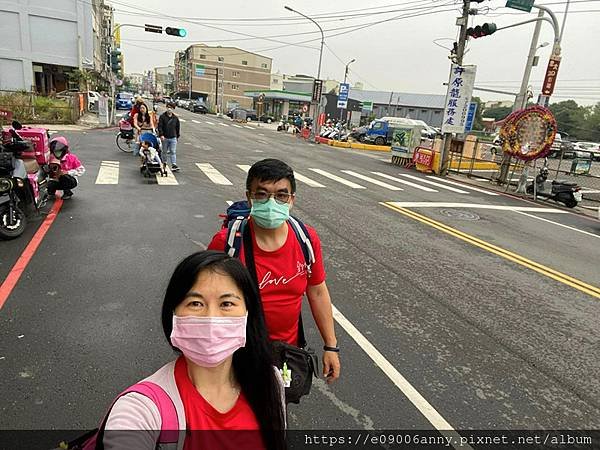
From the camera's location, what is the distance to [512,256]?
7027 mm

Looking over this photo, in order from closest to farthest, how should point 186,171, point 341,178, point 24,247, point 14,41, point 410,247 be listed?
point 24,247, point 410,247, point 186,171, point 341,178, point 14,41

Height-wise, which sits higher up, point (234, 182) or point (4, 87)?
point (4, 87)

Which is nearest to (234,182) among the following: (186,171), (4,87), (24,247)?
(186,171)

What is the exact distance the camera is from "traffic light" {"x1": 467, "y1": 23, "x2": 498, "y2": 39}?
14.5 meters

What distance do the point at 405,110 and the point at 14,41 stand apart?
209ft

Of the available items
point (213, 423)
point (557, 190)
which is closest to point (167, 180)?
point (213, 423)

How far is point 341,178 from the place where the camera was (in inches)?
551

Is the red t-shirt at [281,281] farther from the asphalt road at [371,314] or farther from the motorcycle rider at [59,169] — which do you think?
the motorcycle rider at [59,169]

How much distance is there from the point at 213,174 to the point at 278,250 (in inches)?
409

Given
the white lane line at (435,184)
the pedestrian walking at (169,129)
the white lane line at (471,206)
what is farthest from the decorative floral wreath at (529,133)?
the pedestrian walking at (169,129)

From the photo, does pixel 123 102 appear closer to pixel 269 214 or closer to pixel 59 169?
→ pixel 59 169

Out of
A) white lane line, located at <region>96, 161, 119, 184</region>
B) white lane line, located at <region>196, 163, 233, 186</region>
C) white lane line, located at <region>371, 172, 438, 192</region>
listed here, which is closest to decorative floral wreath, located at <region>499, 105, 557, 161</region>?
white lane line, located at <region>371, 172, 438, 192</region>

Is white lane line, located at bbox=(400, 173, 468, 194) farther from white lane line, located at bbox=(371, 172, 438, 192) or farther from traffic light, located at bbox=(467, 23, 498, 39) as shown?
traffic light, located at bbox=(467, 23, 498, 39)

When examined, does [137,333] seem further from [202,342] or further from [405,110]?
[405,110]
